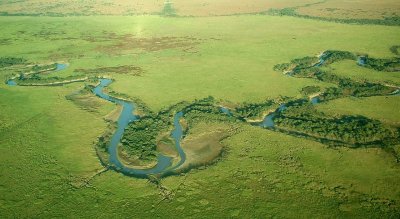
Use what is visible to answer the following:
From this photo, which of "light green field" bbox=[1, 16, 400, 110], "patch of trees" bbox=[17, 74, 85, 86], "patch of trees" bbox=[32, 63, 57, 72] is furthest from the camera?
"patch of trees" bbox=[32, 63, 57, 72]

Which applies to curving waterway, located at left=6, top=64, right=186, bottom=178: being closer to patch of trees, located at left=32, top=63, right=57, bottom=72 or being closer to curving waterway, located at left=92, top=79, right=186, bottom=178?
curving waterway, located at left=92, top=79, right=186, bottom=178

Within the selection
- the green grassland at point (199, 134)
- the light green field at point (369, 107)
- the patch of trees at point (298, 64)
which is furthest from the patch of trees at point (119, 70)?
the light green field at point (369, 107)

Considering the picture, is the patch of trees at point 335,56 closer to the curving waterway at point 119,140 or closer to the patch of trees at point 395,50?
the patch of trees at point 395,50

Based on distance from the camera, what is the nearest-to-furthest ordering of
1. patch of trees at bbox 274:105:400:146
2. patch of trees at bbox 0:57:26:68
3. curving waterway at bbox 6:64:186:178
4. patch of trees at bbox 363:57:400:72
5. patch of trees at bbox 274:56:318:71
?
curving waterway at bbox 6:64:186:178 → patch of trees at bbox 274:105:400:146 → patch of trees at bbox 363:57:400:72 → patch of trees at bbox 274:56:318:71 → patch of trees at bbox 0:57:26:68

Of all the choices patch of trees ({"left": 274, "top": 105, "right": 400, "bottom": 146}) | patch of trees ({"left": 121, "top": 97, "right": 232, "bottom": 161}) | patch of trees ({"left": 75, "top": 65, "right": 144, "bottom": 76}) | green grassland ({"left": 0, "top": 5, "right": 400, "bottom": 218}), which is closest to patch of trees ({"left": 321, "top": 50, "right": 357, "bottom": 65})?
green grassland ({"left": 0, "top": 5, "right": 400, "bottom": 218})

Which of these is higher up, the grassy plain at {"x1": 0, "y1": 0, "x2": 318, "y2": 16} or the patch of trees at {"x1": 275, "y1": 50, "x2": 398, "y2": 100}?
the grassy plain at {"x1": 0, "y1": 0, "x2": 318, "y2": 16}

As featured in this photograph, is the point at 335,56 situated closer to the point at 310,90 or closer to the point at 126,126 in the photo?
the point at 310,90
